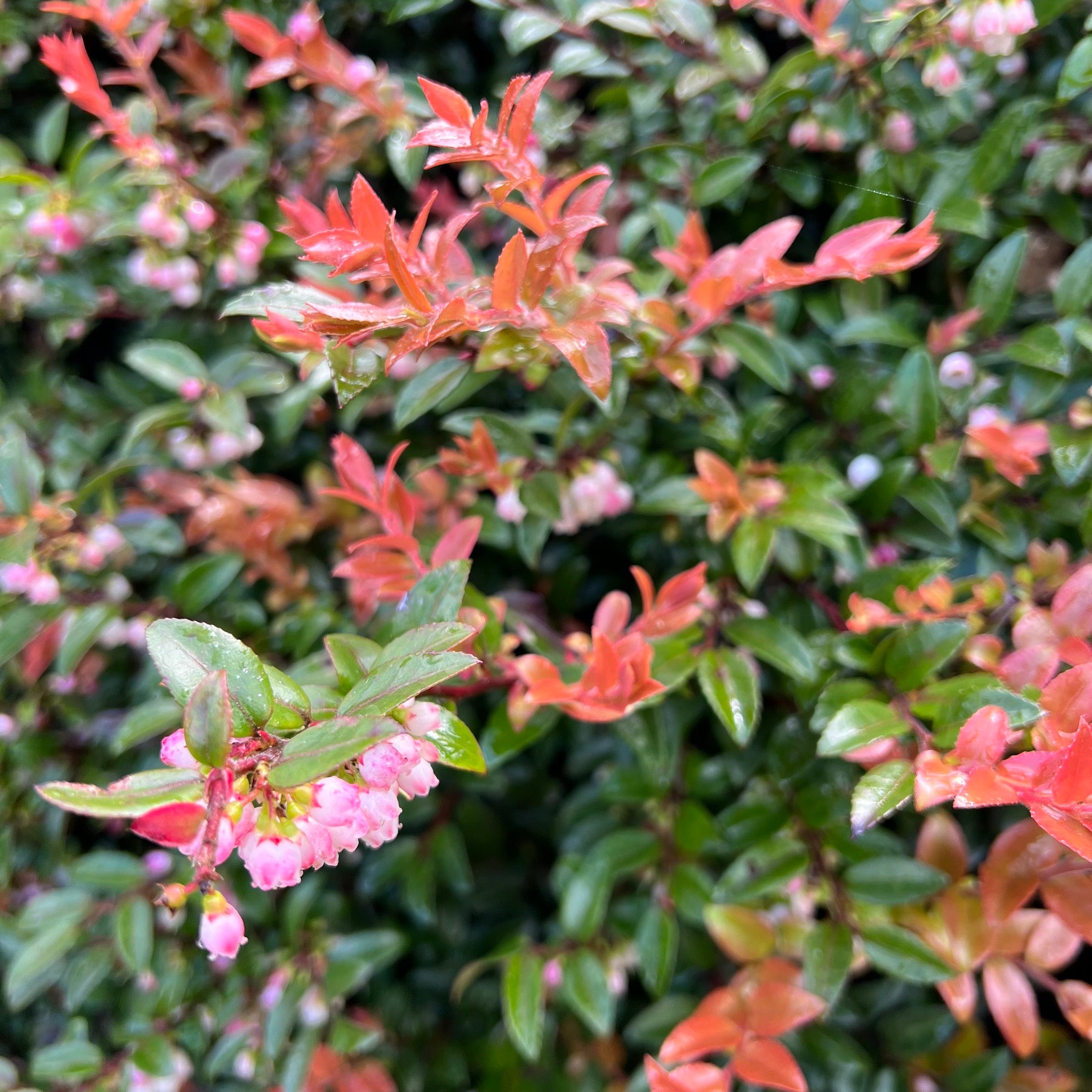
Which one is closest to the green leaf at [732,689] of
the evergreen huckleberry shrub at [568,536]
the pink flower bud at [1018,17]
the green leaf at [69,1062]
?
the evergreen huckleberry shrub at [568,536]

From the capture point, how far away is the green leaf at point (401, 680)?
1.32ft

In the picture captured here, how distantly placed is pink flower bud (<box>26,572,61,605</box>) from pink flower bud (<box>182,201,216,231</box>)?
40 cm

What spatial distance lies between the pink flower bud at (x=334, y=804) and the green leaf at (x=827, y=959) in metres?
0.47

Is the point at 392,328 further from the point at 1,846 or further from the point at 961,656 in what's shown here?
the point at 1,846


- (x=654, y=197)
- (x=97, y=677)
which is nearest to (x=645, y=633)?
(x=654, y=197)

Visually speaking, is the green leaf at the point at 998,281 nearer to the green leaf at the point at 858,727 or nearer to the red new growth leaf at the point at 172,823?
the green leaf at the point at 858,727

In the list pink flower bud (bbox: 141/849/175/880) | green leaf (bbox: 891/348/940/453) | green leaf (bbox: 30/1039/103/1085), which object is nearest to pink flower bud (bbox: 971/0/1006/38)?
green leaf (bbox: 891/348/940/453)

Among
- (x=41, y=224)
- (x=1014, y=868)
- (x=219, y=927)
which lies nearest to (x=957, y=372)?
(x=1014, y=868)

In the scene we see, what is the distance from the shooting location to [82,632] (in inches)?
33.7

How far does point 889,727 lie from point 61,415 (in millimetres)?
1083

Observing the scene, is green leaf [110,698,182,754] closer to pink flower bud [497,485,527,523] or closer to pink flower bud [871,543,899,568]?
pink flower bud [497,485,527,523]

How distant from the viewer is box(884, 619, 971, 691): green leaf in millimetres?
610

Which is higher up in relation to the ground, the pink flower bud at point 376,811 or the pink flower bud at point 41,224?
the pink flower bud at point 41,224

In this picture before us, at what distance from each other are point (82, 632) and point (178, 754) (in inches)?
20.2
